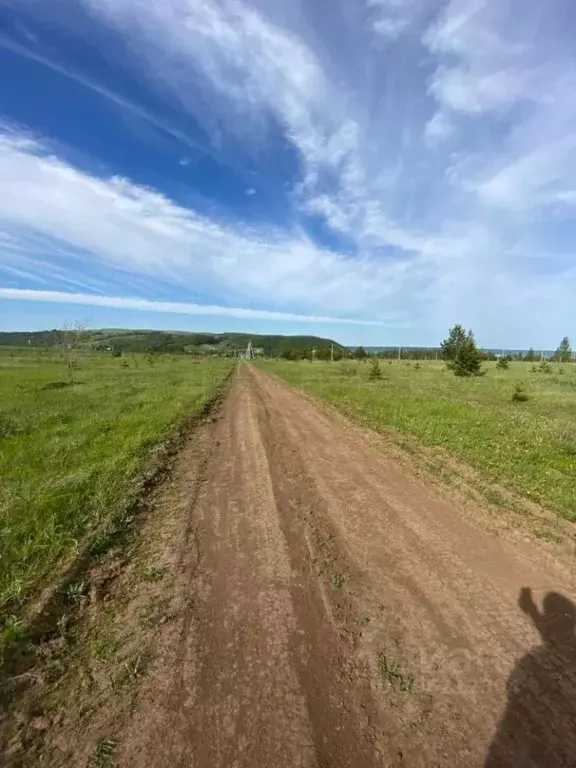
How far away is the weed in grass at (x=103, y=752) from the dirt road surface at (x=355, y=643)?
0.07 meters

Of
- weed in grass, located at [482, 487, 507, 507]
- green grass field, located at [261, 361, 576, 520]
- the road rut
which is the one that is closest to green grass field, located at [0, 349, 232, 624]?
the road rut

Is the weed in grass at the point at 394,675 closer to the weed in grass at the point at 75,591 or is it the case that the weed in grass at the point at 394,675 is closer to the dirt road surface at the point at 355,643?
the dirt road surface at the point at 355,643

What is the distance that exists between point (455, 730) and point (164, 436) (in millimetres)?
10898

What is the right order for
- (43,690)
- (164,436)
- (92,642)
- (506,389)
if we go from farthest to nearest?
(506,389) < (164,436) < (92,642) < (43,690)

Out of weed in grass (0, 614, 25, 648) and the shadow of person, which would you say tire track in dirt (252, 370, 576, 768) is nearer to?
the shadow of person

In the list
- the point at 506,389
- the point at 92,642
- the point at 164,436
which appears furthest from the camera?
the point at 506,389

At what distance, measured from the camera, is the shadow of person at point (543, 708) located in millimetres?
2879

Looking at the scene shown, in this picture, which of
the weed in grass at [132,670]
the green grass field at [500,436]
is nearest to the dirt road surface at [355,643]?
the weed in grass at [132,670]

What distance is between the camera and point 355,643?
3982 millimetres

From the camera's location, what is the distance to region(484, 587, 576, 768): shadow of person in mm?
2879

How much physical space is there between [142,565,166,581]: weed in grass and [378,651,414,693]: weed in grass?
9.26 ft

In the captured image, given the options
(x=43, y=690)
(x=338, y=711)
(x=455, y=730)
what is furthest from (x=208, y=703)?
(x=455, y=730)

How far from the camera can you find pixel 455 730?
3.07 meters

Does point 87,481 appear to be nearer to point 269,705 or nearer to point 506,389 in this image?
point 269,705
